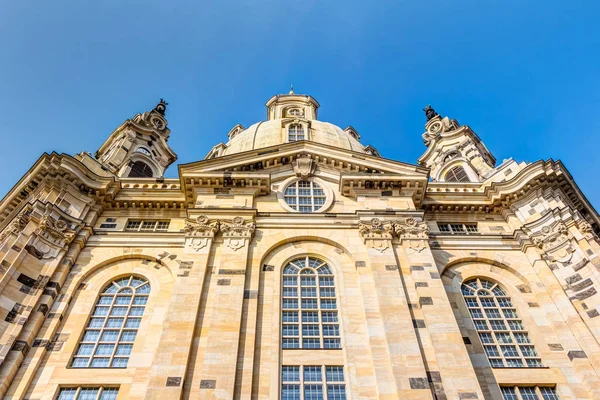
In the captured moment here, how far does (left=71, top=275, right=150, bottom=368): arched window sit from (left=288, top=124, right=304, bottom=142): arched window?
21.0 metres

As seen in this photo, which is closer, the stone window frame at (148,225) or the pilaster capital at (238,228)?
the pilaster capital at (238,228)

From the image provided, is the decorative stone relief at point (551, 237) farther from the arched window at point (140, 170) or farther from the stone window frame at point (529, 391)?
the arched window at point (140, 170)

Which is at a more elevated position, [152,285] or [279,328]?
[152,285]

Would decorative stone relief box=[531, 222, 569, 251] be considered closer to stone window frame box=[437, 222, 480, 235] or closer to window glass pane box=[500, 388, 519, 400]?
stone window frame box=[437, 222, 480, 235]

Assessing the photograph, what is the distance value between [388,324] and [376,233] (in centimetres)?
585

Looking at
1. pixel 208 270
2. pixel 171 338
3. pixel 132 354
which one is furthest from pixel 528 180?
pixel 132 354

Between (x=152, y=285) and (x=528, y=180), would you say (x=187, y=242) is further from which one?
(x=528, y=180)

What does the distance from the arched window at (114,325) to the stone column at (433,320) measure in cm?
1258

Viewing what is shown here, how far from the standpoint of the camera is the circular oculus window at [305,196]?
90.1 feet

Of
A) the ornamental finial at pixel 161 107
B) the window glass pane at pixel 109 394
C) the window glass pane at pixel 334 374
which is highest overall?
the ornamental finial at pixel 161 107

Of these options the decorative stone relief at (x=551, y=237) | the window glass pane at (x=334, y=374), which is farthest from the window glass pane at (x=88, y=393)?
the decorative stone relief at (x=551, y=237)

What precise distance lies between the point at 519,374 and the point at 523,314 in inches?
145

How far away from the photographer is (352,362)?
62.8 ft

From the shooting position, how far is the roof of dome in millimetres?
40562
